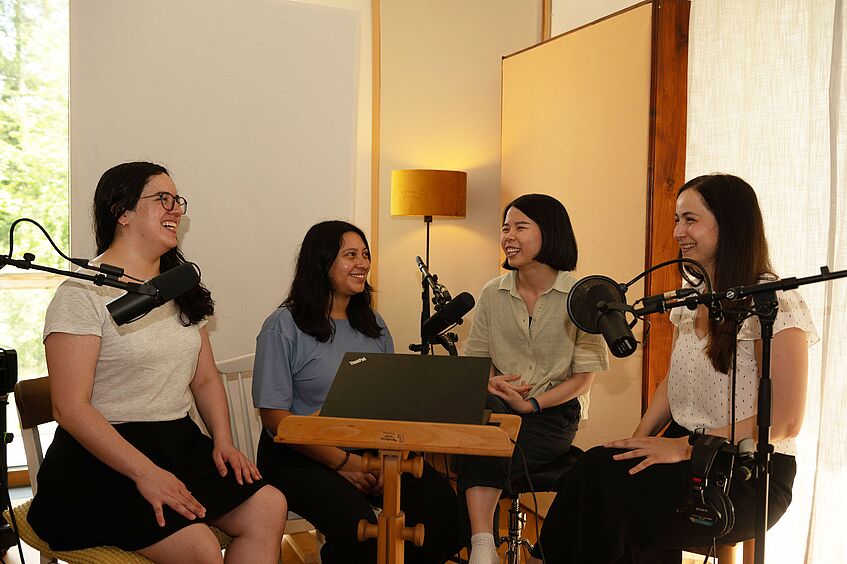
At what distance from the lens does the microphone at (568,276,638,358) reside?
1.59 metres

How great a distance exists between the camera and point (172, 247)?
2256 mm

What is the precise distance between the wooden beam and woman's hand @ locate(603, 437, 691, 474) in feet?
3.44

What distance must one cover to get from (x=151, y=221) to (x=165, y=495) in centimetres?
74

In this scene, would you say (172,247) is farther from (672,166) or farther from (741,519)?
(672,166)

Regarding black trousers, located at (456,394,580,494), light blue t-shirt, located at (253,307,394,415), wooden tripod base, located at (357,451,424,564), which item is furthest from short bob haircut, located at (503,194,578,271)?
wooden tripod base, located at (357,451,424,564)

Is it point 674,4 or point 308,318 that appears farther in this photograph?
point 674,4

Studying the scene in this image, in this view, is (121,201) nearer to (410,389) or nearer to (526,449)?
(410,389)

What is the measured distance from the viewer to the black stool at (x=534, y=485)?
94.0 inches

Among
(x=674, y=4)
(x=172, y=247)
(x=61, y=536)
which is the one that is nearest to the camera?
(x=61, y=536)

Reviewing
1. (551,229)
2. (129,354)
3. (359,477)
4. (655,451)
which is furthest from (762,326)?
(129,354)

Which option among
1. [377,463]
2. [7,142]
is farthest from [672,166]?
[7,142]

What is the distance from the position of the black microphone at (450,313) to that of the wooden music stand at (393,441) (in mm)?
454

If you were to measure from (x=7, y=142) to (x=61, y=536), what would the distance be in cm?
261

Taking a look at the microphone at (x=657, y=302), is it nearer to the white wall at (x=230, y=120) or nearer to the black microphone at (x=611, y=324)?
the black microphone at (x=611, y=324)
